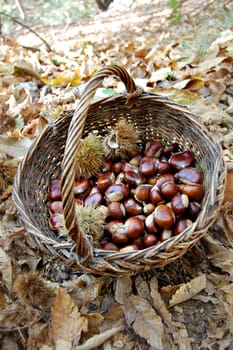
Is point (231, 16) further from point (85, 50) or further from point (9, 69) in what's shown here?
point (9, 69)

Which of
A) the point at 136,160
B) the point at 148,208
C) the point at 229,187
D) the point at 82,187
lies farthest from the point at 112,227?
the point at 229,187

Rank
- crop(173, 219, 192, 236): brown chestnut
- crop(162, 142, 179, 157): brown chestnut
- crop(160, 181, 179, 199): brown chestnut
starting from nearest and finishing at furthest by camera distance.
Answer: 1. crop(173, 219, 192, 236): brown chestnut
2. crop(160, 181, 179, 199): brown chestnut
3. crop(162, 142, 179, 157): brown chestnut

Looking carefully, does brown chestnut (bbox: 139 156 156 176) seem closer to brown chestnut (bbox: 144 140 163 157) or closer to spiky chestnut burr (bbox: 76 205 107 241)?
brown chestnut (bbox: 144 140 163 157)

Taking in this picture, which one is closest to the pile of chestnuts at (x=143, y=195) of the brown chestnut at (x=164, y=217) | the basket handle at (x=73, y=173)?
the brown chestnut at (x=164, y=217)

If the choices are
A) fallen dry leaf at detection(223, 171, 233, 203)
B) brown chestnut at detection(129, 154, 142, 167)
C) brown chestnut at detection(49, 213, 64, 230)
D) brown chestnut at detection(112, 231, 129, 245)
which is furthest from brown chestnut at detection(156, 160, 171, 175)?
brown chestnut at detection(49, 213, 64, 230)

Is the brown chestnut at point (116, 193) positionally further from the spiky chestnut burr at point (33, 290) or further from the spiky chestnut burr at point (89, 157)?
the spiky chestnut burr at point (33, 290)
